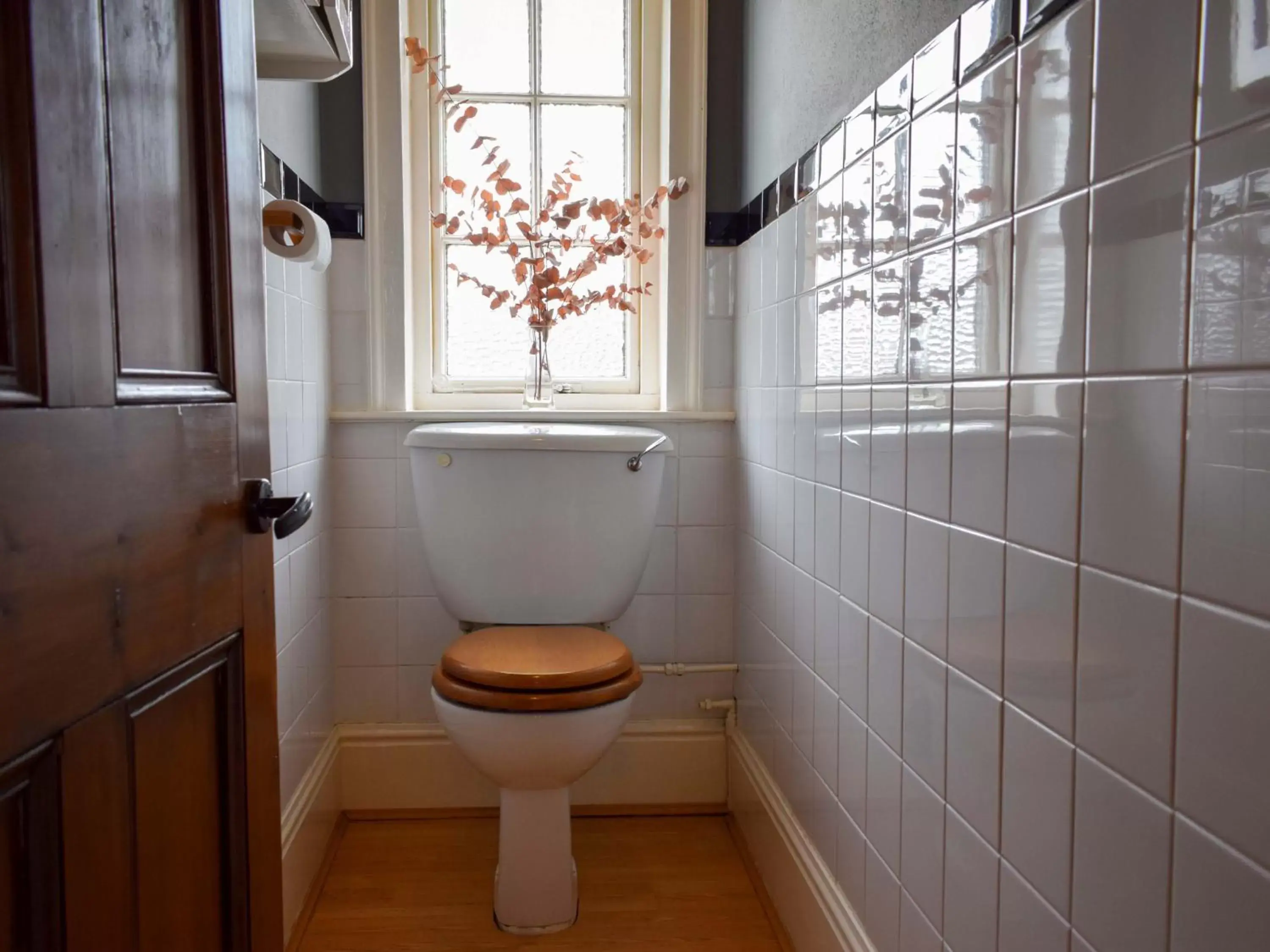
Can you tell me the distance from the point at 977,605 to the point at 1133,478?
0.91 ft

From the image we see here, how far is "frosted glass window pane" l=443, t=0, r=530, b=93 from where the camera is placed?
A: 209 cm

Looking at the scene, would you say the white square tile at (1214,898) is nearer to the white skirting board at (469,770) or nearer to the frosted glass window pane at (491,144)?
the white skirting board at (469,770)

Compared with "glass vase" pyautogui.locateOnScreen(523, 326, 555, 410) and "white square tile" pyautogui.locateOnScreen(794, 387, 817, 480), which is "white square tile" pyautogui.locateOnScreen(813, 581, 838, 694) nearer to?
"white square tile" pyautogui.locateOnScreen(794, 387, 817, 480)

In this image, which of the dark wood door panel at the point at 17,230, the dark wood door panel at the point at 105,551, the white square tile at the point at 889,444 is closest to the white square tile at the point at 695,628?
the white square tile at the point at 889,444

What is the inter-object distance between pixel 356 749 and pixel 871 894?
1200 mm

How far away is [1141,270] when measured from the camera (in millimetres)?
681

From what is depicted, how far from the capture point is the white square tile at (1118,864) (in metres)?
0.67

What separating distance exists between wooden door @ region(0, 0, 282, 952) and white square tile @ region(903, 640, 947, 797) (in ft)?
2.29

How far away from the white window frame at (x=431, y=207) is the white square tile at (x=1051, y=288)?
1.21 m

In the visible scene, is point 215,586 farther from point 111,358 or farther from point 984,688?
point 984,688

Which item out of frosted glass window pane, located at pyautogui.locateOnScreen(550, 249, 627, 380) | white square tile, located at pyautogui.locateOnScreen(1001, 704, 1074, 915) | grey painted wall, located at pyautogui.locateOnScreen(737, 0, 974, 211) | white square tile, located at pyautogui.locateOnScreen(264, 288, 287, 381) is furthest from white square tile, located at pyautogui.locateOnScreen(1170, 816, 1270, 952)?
frosted glass window pane, located at pyautogui.locateOnScreen(550, 249, 627, 380)

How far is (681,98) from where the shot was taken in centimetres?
201

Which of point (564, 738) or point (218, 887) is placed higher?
point (218, 887)

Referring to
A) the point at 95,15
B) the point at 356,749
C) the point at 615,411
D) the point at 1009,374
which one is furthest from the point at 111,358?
the point at 356,749
